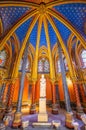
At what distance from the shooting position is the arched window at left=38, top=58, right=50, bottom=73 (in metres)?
16.5

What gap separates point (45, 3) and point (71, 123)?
10881mm

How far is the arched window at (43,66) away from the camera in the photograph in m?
16.5

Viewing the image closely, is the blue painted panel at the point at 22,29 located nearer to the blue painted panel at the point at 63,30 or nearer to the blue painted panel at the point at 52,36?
the blue painted panel at the point at 52,36

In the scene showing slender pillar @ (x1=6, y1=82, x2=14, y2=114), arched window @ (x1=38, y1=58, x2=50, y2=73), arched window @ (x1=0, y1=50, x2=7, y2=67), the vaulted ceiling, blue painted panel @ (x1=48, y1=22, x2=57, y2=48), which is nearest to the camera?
the vaulted ceiling

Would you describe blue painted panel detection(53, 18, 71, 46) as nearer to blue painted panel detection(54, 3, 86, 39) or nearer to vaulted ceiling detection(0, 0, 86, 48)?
vaulted ceiling detection(0, 0, 86, 48)

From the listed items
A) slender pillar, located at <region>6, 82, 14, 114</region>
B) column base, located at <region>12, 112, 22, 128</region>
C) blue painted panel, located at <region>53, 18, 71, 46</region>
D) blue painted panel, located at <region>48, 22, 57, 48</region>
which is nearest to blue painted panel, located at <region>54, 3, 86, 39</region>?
blue painted panel, located at <region>53, 18, 71, 46</region>

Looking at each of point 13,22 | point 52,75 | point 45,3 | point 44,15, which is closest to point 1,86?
point 52,75

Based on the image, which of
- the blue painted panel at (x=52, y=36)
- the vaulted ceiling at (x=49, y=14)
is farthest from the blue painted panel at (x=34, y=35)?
the blue painted panel at (x=52, y=36)

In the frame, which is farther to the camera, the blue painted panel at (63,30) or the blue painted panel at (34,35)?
the blue painted panel at (34,35)

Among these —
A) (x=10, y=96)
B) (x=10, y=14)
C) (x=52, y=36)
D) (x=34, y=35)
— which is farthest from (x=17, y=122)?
(x=52, y=36)

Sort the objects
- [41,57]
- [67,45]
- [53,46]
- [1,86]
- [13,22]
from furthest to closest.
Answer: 1. [41,57]
2. [53,46]
3. [67,45]
4. [1,86]
5. [13,22]

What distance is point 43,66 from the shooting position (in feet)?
55.1

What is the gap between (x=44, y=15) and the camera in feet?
38.0

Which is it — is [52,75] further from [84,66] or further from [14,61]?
[14,61]
